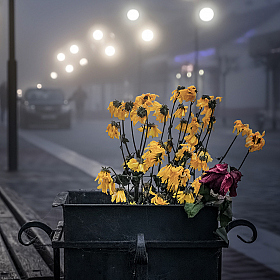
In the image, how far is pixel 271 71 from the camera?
91.0ft

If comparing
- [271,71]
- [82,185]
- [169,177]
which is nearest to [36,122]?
[271,71]

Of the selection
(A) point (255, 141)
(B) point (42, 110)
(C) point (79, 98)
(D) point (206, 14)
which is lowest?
(A) point (255, 141)

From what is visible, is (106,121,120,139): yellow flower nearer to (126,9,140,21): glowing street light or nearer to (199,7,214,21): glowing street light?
(199,7,214,21): glowing street light

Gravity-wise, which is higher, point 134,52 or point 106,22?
point 106,22

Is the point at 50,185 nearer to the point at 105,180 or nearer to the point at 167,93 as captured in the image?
the point at 105,180

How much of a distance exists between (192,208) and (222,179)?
147mm

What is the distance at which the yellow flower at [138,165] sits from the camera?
231 cm

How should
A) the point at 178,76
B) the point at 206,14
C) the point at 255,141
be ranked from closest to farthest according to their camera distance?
the point at 255,141 < the point at 206,14 < the point at 178,76

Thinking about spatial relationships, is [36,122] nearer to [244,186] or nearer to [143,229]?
[244,186]

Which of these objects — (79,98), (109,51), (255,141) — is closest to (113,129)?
(255,141)

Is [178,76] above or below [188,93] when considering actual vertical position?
above

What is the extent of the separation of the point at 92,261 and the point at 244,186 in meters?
6.32

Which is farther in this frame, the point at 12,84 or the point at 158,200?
the point at 12,84

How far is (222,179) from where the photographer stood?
7.05 ft
